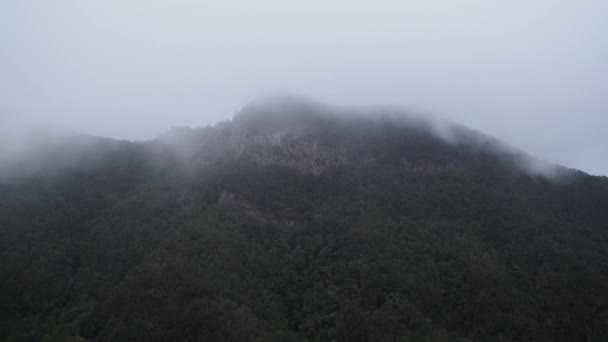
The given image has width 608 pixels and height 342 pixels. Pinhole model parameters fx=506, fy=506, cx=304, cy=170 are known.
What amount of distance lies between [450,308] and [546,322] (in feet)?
47.5

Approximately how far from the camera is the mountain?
3137 inches

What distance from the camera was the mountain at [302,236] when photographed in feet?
261

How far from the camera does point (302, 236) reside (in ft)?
358

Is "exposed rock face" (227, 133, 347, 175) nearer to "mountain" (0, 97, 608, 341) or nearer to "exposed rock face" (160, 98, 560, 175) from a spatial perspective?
"exposed rock face" (160, 98, 560, 175)

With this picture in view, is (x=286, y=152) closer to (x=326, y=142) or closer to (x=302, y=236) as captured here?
(x=326, y=142)

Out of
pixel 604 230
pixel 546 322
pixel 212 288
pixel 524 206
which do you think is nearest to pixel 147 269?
pixel 212 288

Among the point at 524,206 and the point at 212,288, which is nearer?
the point at 212,288

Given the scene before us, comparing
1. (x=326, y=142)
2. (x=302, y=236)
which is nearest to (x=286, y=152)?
(x=326, y=142)

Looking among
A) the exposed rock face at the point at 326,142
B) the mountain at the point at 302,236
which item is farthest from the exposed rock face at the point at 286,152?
the mountain at the point at 302,236

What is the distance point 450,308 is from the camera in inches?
3297

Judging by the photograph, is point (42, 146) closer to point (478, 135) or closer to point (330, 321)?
point (330, 321)

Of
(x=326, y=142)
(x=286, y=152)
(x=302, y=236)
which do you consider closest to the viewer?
(x=302, y=236)

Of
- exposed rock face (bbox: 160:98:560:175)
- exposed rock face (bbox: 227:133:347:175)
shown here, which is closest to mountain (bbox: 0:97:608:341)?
exposed rock face (bbox: 227:133:347:175)

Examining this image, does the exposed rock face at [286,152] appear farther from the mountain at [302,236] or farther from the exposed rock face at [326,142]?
the mountain at [302,236]
